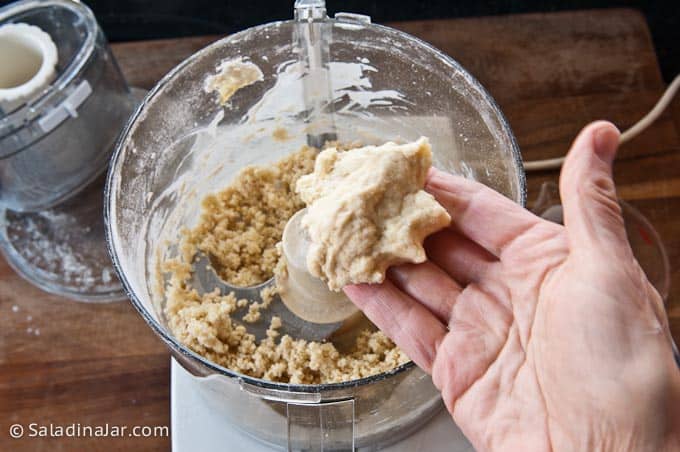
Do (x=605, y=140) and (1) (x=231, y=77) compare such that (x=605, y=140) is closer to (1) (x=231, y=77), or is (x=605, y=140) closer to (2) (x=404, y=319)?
(2) (x=404, y=319)

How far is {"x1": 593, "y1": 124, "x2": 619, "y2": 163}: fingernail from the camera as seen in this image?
0.70 m

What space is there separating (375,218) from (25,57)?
2.74 ft

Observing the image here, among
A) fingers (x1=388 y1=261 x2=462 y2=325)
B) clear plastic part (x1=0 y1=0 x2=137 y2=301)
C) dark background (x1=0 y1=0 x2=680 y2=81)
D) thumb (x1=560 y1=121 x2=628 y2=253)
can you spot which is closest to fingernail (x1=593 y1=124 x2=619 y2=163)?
thumb (x1=560 y1=121 x2=628 y2=253)

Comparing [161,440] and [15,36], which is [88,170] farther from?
[161,440]

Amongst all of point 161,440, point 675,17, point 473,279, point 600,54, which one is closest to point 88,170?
point 161,440

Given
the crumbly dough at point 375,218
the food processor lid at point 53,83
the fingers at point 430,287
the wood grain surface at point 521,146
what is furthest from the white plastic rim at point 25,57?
the fingers at point 430,287

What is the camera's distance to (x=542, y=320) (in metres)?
0.77

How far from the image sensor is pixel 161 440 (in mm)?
1120

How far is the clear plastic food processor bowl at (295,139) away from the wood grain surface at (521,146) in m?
0.20

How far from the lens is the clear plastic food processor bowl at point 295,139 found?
2.91 feet

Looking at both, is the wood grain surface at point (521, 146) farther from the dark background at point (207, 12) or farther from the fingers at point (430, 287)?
the fingers at point (430, 287)

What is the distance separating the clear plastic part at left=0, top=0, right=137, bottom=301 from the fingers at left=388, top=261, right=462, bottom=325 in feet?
1.95

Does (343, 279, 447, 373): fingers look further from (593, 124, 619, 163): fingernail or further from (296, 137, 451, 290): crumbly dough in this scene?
(593, 124, 619, 163): fingernail

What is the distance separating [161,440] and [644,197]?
95cm
